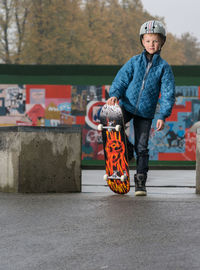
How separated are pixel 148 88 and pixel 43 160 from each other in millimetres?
1425

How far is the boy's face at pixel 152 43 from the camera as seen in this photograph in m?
6.58

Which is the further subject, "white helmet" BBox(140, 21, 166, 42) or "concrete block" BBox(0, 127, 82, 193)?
"concrete block" BBox(0, 127, 82, 193)

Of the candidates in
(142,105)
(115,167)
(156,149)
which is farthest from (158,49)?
(156,149)

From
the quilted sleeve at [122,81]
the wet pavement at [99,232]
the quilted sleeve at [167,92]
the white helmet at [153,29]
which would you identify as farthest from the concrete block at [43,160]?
the white helmet at [153,29]

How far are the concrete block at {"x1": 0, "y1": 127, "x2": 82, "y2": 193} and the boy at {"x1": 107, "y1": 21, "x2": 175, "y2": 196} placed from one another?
2.24 ft

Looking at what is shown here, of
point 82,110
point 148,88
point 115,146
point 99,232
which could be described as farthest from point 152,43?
point 82,110

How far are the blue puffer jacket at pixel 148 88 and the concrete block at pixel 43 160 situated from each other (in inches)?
29.5

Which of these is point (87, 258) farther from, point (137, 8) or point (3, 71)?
point (137, 8)

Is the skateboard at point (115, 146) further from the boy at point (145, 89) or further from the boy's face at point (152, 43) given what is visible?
the boy's face at point (152, 43)

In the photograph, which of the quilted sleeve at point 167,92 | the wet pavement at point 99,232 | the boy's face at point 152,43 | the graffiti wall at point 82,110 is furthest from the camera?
the graffiti wall at point 82,110

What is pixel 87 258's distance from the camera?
3648mm

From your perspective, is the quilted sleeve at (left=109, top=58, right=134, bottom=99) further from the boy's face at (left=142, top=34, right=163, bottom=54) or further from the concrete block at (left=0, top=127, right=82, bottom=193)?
the concrete block at (left=0, top=127, right=82, bottom=193)

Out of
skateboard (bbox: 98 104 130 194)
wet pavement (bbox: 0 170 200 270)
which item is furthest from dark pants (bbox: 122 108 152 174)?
wet pavement (bbox: 0 170 200 270)

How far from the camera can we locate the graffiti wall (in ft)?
48.2
